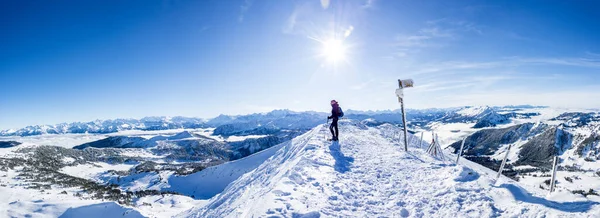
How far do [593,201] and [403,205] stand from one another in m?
4.53

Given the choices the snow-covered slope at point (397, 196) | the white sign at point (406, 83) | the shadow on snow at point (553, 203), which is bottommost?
the snow-covered slope at point (397, 196)

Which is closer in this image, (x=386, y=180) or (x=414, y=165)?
(x=386, y=180)

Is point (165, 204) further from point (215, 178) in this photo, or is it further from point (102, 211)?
point (215, 178)

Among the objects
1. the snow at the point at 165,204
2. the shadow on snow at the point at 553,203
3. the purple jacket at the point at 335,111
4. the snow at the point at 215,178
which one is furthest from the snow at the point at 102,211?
the shadow on snow at the point at 553,203

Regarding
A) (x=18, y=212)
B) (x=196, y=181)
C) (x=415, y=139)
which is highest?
(x=415, y=139)

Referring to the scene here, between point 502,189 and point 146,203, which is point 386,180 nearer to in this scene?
point 502,189

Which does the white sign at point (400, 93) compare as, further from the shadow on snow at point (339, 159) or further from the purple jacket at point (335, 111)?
the shadow on snow at point (339, 159)

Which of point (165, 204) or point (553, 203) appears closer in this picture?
point (553, 203)

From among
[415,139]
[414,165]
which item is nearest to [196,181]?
[415,139]

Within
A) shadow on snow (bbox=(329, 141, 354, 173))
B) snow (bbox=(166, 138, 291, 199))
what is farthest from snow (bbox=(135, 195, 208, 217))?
shadow on snow (bbox=(329, 141, 354, 173))

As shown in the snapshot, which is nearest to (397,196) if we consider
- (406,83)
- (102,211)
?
(406,83)

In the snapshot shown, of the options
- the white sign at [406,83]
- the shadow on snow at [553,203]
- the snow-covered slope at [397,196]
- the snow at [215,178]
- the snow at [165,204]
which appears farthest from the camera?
the snow at [215,178]

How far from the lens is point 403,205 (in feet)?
31.5

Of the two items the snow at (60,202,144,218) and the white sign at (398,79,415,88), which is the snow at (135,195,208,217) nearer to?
the snow at (60,202,144,218)
